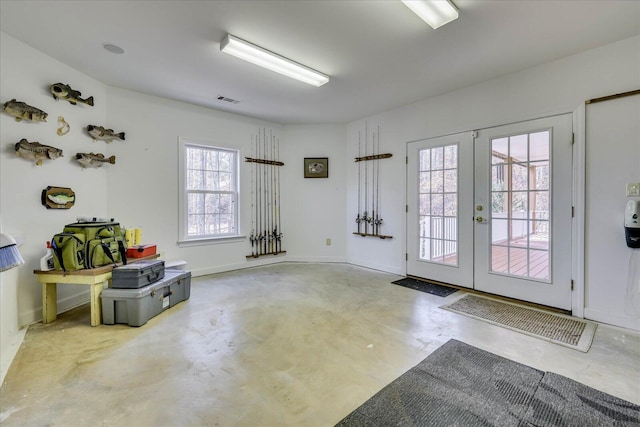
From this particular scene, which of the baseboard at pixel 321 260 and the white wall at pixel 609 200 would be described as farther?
the baseboard at pixel 321 260

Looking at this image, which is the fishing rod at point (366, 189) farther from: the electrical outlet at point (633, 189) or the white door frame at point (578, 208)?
the electrical outlet at point (633, 189)

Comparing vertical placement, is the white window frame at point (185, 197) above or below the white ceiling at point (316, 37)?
below

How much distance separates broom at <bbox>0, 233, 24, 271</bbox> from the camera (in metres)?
1.53

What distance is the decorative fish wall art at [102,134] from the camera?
10.7 feet

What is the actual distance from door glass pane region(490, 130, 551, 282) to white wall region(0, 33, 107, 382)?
4.70 m

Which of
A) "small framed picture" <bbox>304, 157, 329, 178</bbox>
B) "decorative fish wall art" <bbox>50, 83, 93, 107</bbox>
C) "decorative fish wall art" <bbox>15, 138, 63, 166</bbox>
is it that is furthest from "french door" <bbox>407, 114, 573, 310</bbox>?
"decorative fish wall art" <bbox>15, 138, 63, 166</bbox>

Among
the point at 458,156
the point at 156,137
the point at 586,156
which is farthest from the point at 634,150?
the point at 156,137

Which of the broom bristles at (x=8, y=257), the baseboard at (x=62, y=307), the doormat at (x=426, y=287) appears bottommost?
the doormat at (x=426, y=287)

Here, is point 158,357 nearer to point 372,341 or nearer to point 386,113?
point 372,341

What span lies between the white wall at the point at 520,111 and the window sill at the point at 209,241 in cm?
218

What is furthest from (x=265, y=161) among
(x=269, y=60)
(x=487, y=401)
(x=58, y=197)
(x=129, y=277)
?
(x=487, y=401)

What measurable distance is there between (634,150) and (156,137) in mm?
5262

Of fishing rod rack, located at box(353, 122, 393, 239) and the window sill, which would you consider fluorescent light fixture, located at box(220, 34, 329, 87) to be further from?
the window sill

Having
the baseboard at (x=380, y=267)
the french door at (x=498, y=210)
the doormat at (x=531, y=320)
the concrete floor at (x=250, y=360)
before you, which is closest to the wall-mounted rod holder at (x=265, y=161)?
the baseboard at (x=380, y=267)
